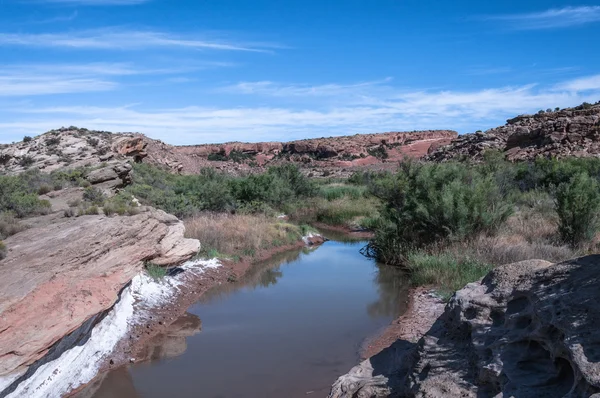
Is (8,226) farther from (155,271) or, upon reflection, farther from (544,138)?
(544,138)

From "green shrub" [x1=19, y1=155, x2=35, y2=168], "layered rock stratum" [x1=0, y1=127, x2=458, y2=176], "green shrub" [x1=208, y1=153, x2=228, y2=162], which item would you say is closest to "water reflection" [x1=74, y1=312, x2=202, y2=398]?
"layered rock stratum" [x1=0, y1=127, x2=458, y2=176]

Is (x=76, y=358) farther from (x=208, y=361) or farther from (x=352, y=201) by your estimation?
(x=352, y=201)

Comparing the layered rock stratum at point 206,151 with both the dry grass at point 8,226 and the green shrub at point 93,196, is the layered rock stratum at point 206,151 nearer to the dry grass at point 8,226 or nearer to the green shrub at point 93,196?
the green shrub at point 93,196

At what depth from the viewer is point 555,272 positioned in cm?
439

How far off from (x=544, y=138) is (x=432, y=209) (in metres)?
26.9

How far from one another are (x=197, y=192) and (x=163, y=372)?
1436 centimetres

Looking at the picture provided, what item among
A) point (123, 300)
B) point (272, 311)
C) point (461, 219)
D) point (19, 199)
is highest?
point (19, 199)

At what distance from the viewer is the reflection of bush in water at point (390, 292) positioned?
1059 centimetres

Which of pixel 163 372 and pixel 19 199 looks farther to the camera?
pixel 19 199

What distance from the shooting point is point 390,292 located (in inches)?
474

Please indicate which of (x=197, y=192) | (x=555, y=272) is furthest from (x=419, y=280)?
(x=197, y=192)

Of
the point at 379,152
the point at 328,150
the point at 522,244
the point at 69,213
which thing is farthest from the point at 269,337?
the point at 379,152

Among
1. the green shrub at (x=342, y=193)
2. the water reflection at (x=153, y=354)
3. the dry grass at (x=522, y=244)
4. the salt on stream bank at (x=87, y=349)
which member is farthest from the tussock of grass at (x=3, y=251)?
the green shrub at (x=342, y=193)

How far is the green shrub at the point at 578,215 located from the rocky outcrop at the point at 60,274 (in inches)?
382
